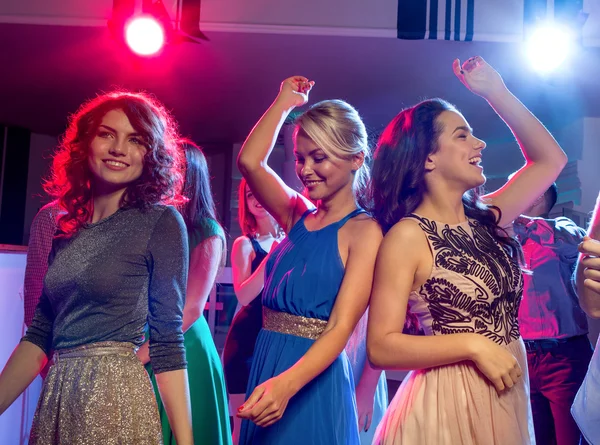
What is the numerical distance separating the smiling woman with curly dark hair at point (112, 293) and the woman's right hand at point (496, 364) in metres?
0.68

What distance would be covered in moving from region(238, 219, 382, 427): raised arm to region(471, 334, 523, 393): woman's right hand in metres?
0.31

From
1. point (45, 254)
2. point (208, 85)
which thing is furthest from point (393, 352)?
point (208, 85)

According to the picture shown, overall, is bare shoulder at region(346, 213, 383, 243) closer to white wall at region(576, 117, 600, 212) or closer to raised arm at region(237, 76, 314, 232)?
raised arm at region(237, 76, 314, 232)

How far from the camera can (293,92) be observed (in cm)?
180

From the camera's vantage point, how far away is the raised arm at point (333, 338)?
1288mm

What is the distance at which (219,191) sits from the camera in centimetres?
774

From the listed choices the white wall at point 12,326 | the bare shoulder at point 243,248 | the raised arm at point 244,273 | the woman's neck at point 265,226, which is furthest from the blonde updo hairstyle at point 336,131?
the white wall at point 12,326

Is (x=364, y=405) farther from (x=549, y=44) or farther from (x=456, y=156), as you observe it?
(x=549, y=44)

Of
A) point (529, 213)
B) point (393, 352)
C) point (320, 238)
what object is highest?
point (529, 213)

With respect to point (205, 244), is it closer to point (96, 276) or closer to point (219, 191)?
point (96, 276)

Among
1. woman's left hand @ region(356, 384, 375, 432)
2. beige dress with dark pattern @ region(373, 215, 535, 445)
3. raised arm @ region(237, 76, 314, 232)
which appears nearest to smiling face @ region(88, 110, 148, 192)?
raised arm @ region(237, 76, 314, 232)

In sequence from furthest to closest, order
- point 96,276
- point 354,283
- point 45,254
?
point 45,254, point 354,283, point 96,276

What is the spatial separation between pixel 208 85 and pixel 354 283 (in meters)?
4.33

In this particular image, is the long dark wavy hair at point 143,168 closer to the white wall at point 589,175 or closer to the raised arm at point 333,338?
the raised arm at point 333,338
